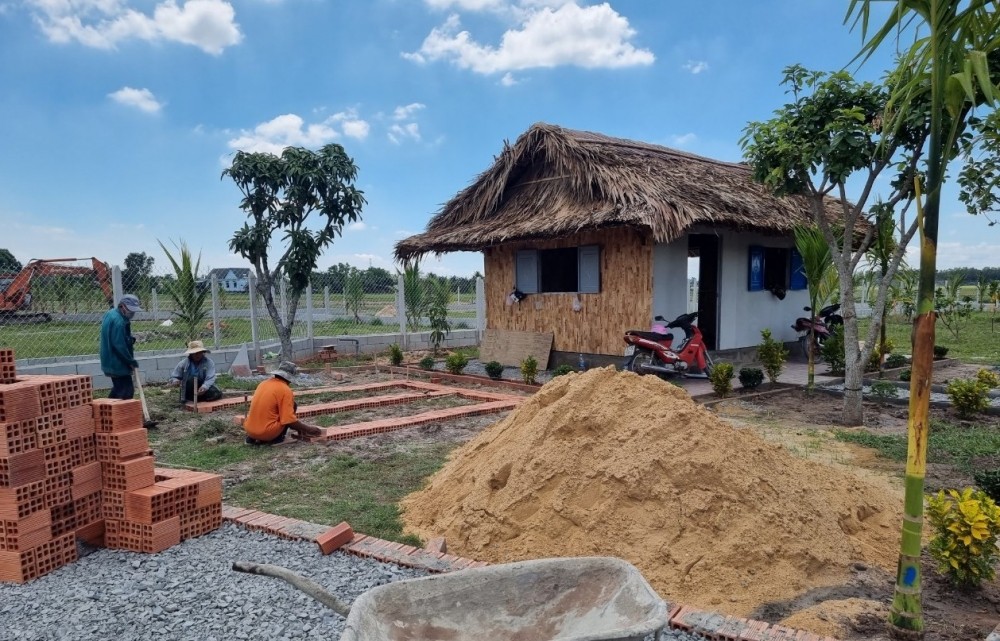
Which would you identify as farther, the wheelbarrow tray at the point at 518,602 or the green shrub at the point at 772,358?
the green shrub at the point at 772,358

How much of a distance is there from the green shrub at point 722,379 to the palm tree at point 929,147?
20.8 ft

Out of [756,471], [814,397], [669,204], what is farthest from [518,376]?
[756,471]

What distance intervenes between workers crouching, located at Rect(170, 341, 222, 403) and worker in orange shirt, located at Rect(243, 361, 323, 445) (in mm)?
2541

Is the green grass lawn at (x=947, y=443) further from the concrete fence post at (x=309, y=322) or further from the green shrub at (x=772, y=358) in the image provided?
the concrete fence post at (x=309, y=322)

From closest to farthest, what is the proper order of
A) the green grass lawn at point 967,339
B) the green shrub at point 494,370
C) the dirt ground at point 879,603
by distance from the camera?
the dirt ground at point 879,603, the green shrub at point 494,370, the green grass lawn at point 967,339

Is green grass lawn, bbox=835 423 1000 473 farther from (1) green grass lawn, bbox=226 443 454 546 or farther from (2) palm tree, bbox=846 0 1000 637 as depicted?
(1) green grass lawn, bbox=226 443 454 546

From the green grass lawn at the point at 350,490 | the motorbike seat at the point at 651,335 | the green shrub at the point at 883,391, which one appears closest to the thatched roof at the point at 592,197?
the motorbike seat at the point at 651,335

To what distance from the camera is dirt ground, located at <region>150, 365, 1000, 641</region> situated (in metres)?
3.09

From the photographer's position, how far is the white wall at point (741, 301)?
11750 millimetres

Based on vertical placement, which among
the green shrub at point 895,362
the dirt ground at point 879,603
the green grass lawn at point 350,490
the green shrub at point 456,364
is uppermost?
the green shrub at point 456,364

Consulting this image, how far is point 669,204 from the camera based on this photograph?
9.59 meters

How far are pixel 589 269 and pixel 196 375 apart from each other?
6597mm

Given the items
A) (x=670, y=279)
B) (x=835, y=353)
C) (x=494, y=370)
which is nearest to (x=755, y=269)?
(x=835, y=353)

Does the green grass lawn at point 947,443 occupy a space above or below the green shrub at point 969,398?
below
